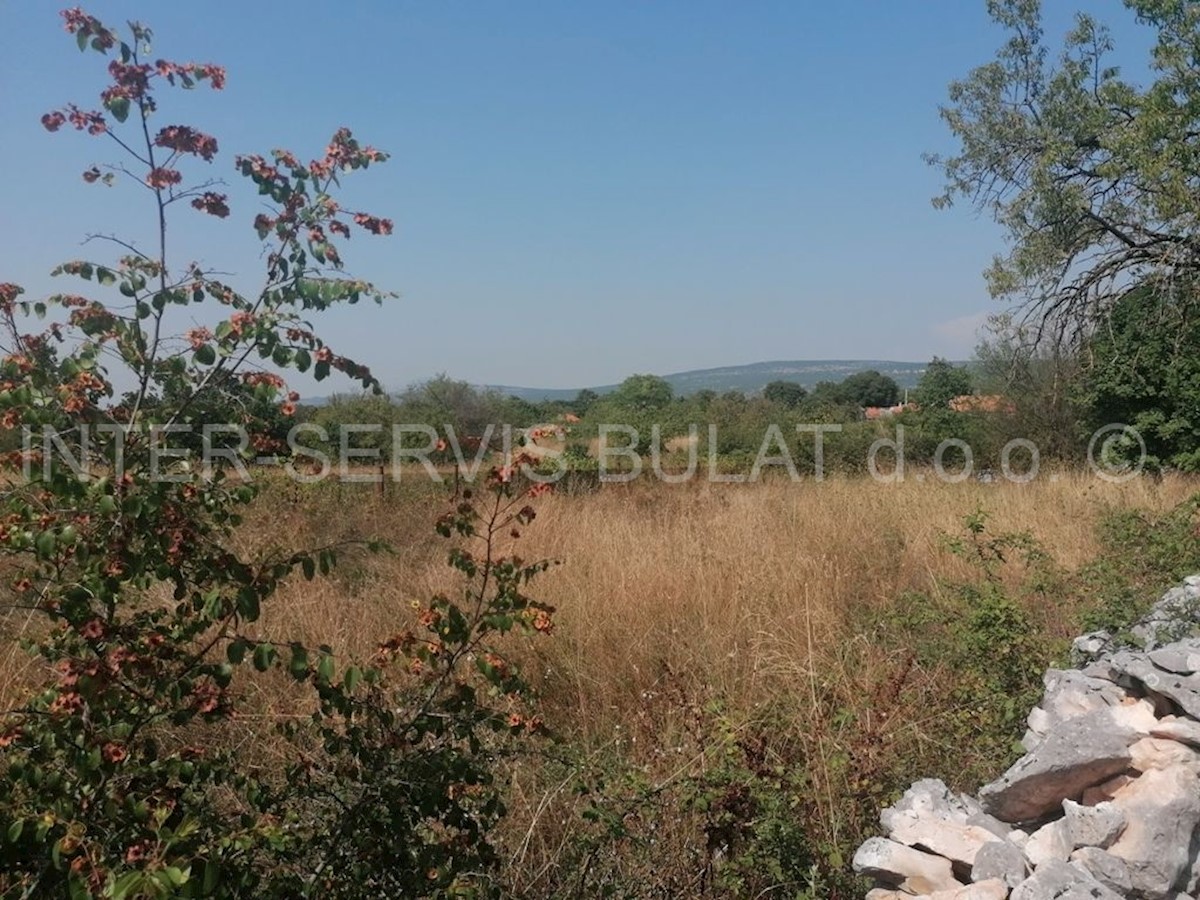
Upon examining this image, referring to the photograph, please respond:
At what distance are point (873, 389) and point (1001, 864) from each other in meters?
28.5

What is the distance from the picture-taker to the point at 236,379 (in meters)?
1.84

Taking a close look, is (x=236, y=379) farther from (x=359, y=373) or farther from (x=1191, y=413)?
(x=1191, y=413)

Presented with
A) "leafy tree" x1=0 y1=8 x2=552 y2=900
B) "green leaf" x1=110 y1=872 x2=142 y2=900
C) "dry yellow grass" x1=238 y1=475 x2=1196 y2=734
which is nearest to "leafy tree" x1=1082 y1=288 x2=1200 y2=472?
"dry yellow grass" x1=238 y1=475 x2=1196 y2=734

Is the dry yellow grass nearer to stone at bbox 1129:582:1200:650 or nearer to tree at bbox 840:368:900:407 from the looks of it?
stone at bbox 1129:582:1200:650

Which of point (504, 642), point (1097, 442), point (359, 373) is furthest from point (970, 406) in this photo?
point (359, 373)

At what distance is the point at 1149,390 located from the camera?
11.5 metres

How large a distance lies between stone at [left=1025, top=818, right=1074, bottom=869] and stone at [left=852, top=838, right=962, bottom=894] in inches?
8.5

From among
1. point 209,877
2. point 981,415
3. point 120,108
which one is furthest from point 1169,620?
point 981,415

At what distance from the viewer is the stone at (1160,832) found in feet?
6.98

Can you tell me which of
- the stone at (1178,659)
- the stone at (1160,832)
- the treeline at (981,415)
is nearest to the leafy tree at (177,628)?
the stone at (1160,832)

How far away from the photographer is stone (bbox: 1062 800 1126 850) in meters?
2.18

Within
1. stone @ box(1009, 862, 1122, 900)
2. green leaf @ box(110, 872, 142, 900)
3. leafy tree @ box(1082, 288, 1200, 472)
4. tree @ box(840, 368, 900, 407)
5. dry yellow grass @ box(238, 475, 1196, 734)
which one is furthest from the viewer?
tree @ box(840, 368, 900, 407)

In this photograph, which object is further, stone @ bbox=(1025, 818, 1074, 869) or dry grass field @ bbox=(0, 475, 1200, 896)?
dry grass field @ bbox=(0, 475, 1200, 896)

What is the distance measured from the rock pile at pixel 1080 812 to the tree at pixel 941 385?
13099 millimetres
